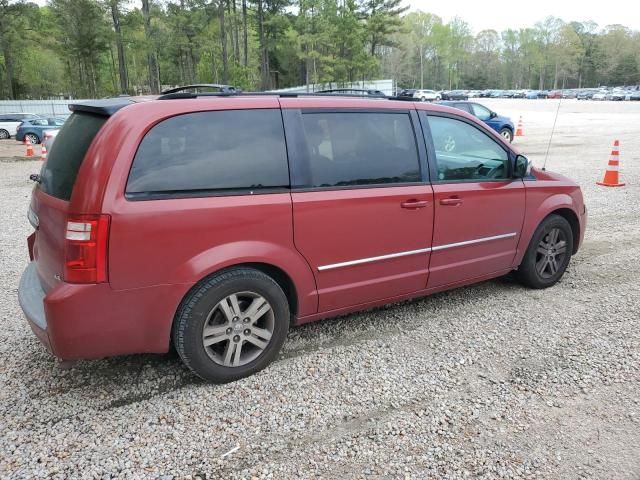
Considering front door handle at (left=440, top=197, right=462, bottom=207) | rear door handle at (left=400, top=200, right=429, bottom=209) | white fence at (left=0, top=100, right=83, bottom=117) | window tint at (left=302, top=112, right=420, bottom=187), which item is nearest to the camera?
window tint at (left=302, top=112, right=420, bottom=187)

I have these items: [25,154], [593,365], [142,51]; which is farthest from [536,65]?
[593,365]

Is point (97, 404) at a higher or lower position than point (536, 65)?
lower

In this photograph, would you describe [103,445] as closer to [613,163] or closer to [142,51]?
[613,163]

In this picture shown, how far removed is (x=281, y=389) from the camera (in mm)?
3225

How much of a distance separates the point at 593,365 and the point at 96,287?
3235mm

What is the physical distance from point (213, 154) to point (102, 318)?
1.14 metres

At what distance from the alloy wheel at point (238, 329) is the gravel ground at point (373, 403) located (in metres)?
0.19

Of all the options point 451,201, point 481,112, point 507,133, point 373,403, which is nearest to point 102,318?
point 373,403

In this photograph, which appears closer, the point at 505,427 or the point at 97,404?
the point at 505,427

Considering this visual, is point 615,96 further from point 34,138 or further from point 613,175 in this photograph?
point 34,138

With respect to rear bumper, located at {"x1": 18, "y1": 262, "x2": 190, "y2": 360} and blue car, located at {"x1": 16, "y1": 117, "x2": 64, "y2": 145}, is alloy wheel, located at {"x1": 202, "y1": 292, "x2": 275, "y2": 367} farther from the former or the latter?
blue car, located at {"x1": 16, "y1": 117, "x2": 64, "y2": 145}

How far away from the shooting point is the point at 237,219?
3090 millimetres

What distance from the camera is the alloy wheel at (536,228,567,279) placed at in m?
4.82

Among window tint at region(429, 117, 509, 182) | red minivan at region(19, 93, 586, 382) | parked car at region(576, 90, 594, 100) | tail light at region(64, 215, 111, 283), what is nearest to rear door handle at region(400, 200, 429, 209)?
red minivan at region(19, 93, 586, 382)
